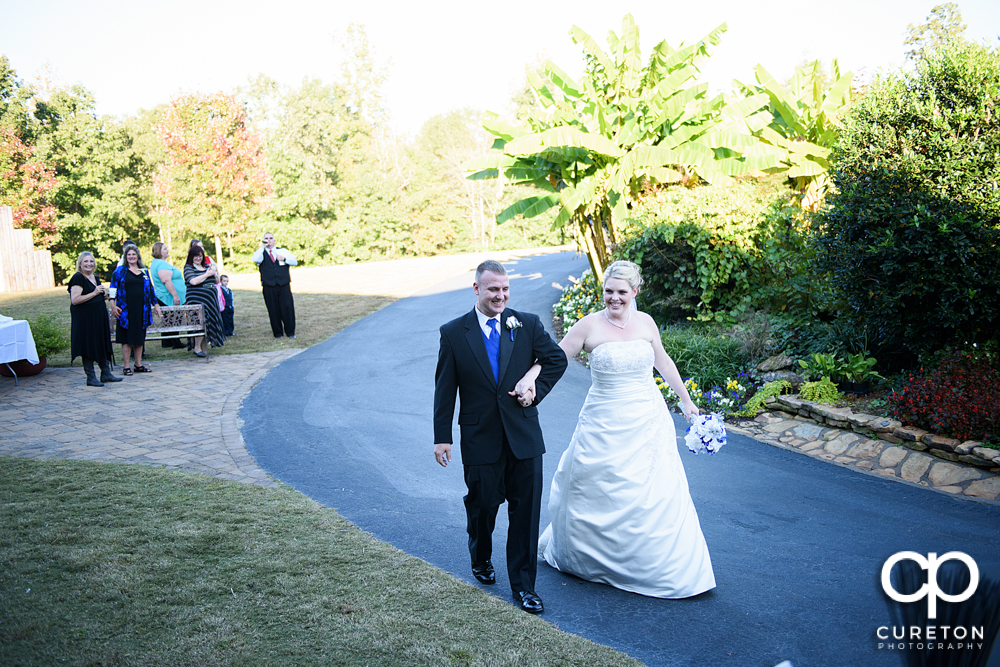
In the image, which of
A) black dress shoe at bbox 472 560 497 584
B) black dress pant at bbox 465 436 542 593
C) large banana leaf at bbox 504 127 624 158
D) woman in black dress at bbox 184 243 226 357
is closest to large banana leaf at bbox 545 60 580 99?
large banana leaf at bbox 504 127 624 158

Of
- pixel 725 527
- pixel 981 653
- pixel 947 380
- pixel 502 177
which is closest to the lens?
pixel 981 653

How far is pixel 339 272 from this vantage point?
30562 mm

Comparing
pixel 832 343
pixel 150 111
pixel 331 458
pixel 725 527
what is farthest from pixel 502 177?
pixel 150 111

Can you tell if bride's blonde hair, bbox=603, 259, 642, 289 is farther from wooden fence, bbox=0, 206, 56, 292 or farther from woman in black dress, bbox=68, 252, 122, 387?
wooden fence, bbox=0, 206, 56, 292

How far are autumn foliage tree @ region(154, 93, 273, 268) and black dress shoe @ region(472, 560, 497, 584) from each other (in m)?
32.5

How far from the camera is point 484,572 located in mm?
4734

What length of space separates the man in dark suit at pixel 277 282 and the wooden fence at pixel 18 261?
14727 mm

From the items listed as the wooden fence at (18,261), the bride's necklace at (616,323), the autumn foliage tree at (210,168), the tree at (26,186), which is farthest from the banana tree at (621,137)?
the tree at (26,186)

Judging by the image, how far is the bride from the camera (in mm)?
4574

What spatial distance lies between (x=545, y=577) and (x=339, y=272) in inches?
1063

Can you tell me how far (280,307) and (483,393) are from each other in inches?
488

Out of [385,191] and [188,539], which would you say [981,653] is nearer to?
[188,539]

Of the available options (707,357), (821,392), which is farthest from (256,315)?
(821,392)

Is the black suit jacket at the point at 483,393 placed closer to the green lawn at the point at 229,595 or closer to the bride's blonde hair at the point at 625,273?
the bride's blonde hair at the point at 625,273
